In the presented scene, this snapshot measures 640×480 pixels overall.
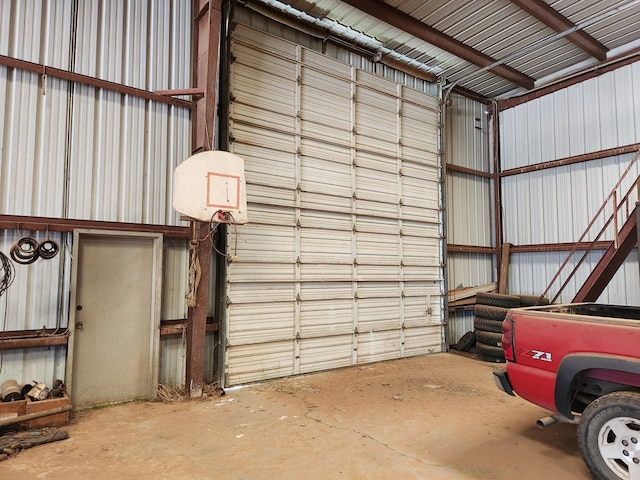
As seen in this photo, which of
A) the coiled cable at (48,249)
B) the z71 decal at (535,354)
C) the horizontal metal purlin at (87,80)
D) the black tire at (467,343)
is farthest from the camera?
the black tire at (467,343)

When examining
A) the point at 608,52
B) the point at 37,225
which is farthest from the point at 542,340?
the point at 608,52

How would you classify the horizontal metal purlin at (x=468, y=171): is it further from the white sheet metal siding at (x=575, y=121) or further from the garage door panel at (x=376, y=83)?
the garage door panel at (x=376, y=83)

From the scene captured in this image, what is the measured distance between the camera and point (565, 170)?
9156 mm

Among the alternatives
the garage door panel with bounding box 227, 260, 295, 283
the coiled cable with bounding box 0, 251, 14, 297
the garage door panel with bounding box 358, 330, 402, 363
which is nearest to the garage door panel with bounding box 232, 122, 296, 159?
the garage door panel with bounding box 227, 260, 295, 283

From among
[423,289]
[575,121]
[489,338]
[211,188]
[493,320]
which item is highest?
[575,121]

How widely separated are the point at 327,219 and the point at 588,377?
477cm

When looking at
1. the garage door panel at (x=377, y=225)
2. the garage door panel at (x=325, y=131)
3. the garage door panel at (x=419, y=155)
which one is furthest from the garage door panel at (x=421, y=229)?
the garage door panel at (x=325, y=131)

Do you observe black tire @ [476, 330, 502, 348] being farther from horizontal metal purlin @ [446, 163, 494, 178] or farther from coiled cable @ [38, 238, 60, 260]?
coiled cable @ [38, 238, 60, 260]

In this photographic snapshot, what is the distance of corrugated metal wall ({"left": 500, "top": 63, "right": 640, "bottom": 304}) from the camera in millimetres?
8219

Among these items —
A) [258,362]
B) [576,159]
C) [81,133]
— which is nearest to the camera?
[81,133]

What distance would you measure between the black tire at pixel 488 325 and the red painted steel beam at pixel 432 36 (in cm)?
555

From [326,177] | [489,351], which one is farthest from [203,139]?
[489,351]

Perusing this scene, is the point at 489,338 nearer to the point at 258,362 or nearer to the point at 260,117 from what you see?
the point at 258,362

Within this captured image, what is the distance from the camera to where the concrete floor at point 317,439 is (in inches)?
134
